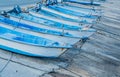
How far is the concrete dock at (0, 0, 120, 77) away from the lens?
11.2 metres

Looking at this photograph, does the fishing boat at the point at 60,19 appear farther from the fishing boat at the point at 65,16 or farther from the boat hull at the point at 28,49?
the boat hull at the point at 28,49

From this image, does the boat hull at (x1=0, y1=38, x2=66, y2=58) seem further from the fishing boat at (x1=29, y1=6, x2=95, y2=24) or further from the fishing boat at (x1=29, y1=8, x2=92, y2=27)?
the fishing boat at (x1=29, y1=6, x2=95, y2=24)

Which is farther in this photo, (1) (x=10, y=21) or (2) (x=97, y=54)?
(1) (x=10, y=21)

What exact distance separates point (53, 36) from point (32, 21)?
2.71 metres

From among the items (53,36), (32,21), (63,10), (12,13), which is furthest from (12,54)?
(63,10)

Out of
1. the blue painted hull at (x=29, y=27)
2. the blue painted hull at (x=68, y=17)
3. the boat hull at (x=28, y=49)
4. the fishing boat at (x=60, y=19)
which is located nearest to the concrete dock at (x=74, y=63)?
the boat hull at (x=28, y=49)

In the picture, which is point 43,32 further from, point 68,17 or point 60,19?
point 68,17

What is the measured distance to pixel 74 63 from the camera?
1280 centimetres

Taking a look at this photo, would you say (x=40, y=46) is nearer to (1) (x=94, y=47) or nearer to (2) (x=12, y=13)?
(1) (x=94, y=47)

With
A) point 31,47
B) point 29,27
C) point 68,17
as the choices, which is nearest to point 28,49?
point 31,47

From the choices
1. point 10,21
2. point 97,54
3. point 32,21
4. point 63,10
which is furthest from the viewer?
point 63,10

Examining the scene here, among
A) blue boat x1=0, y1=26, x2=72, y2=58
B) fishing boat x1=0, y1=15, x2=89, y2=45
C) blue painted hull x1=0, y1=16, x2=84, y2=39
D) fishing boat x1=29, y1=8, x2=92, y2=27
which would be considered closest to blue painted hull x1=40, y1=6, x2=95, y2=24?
fishing boat x1=29, y1=8, x2=92, y2=27

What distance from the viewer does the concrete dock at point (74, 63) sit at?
36.9 ft

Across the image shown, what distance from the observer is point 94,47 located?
15.9m
